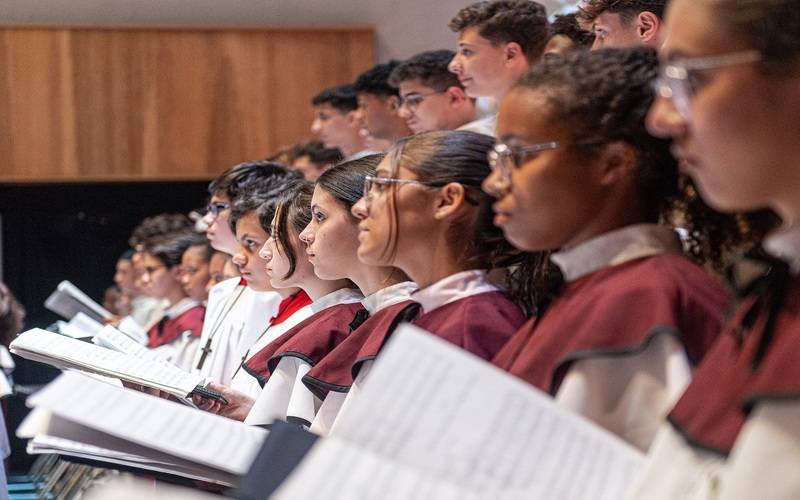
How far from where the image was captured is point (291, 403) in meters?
2.81

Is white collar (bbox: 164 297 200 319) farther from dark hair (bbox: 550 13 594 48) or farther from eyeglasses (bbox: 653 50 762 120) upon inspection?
eyeglasses (bbox: 653 50 762 120)

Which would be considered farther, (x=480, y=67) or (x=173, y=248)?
(x=173, y=248)

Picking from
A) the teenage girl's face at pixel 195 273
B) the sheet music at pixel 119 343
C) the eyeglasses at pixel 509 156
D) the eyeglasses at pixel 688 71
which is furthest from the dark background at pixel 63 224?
the eyeglasses at pixel 688 71

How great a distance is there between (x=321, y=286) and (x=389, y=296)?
628 mm

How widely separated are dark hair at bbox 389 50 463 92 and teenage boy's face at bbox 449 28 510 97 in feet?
1.50

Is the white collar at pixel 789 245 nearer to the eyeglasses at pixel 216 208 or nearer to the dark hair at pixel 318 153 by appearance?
the eyeglasses at pixel 216 208

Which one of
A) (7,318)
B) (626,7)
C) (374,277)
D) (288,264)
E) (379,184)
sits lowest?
(7,318)

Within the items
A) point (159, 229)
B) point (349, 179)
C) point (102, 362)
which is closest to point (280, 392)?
point (102, 362)

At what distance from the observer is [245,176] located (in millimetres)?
4242

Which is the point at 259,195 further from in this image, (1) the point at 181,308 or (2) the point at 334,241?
(1) the point at 181,308

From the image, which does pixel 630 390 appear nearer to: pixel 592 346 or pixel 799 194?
pixel 592 346

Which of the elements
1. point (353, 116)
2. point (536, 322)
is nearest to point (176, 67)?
point (353, 116)

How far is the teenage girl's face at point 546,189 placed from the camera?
1.78m

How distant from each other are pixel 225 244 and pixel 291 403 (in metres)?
1.77
